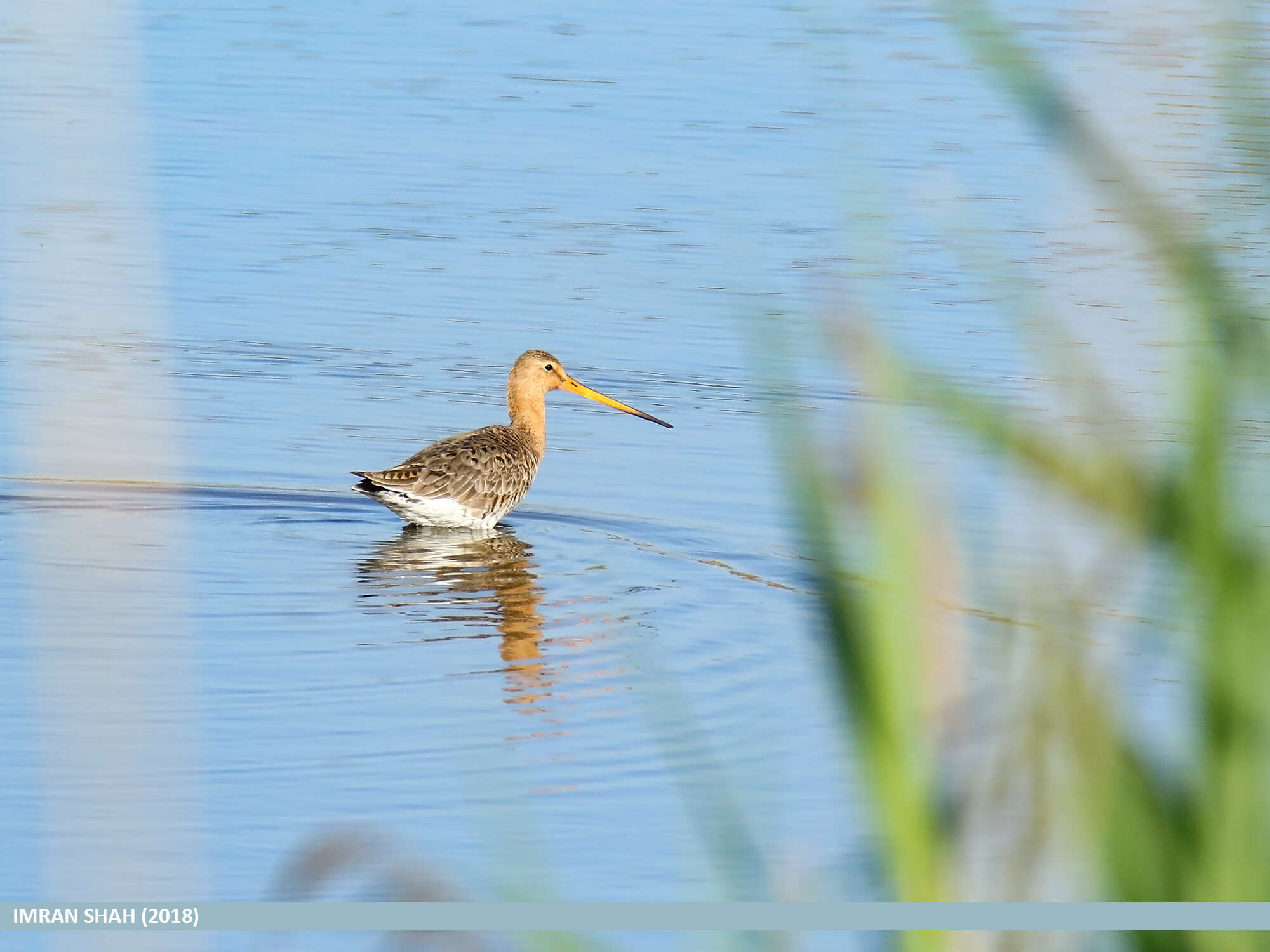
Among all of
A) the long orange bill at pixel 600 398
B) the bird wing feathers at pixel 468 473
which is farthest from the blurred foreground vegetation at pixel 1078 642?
the long orange bill at pixel 600 398

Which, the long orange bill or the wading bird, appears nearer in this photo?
the wading bird

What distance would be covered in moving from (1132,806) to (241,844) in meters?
4.03

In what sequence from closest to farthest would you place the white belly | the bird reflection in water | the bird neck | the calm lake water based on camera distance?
the calm lake water < the bird reflection in water < the white belly < the bird neck

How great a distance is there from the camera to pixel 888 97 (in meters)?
16.8

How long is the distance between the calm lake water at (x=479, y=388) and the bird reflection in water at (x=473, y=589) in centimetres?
3

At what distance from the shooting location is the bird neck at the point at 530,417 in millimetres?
10484

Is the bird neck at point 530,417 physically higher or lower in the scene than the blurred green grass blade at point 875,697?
lower

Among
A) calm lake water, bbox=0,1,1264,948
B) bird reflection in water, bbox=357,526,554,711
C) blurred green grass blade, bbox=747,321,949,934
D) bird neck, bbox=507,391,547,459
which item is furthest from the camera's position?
bird neck, bbox=507,391,547,459

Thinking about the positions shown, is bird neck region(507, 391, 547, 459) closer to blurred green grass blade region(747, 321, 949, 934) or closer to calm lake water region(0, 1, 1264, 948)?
calm lake water region(0, 1, 1264, 948)

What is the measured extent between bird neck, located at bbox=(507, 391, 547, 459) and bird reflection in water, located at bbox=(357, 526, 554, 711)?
730mm

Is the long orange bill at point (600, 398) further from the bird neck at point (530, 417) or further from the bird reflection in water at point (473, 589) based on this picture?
the bird reflection in water at point (473, 589)

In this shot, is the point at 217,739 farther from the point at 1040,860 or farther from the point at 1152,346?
the point at 1152,346

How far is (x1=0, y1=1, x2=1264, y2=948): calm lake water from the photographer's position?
98.0 inches

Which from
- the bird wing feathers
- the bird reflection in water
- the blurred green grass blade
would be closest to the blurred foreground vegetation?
the blurred green grass blade
